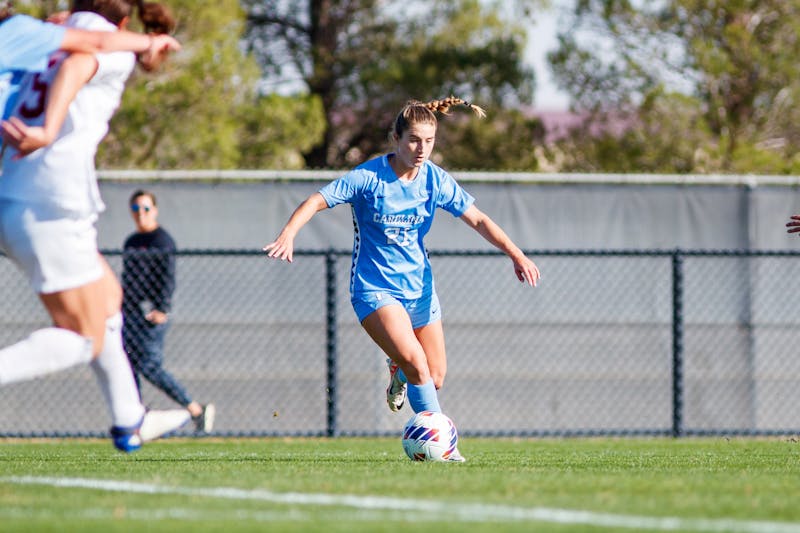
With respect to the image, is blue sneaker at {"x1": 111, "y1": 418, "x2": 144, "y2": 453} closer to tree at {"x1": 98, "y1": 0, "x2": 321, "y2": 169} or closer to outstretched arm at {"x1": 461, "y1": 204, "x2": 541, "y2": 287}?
outstretched arm at {"x1": 461, "y1": 204, "x2": 541, "y2": 287}

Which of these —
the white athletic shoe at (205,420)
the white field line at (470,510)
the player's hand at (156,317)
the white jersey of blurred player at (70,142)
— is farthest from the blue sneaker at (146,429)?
the white athletic shoe at (205,420)

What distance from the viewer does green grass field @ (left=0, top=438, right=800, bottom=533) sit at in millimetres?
4578

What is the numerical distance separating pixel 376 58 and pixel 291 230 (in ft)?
77.1

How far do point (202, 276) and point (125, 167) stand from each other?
7.43 meters

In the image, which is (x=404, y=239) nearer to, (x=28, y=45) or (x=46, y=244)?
(x=46, y=244)

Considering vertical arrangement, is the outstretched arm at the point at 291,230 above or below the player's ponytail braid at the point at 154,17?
below

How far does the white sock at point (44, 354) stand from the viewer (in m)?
5.41

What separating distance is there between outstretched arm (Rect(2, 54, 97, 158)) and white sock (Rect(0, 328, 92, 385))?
735 millimetres

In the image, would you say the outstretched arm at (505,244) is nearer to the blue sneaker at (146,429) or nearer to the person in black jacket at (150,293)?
the blue sneaker at (146,429)

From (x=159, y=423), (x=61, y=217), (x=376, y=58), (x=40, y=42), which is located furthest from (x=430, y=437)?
(x=376, y=58)

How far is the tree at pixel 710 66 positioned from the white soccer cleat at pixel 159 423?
1720 cm

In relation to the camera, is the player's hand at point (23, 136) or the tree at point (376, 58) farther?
the tree at point (376, 58)

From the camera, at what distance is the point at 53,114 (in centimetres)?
522

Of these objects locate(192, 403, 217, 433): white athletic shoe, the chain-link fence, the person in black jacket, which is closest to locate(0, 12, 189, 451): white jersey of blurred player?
the person in black jacket
